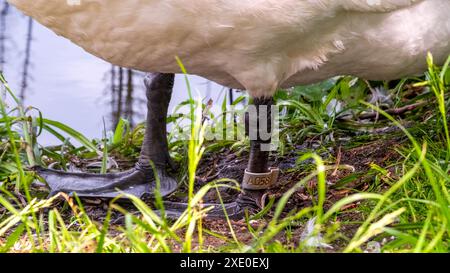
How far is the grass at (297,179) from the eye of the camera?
1.89m

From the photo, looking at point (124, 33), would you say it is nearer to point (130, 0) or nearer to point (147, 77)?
point (130, 0)

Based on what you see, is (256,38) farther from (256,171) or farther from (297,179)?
(297,179)

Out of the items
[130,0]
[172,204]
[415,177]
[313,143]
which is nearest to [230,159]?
[313,143]

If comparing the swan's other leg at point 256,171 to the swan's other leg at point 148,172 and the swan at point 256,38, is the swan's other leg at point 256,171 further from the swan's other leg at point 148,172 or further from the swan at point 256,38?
the swan's other leg at point 148,172

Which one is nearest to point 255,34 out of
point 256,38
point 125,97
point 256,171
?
point 256,38

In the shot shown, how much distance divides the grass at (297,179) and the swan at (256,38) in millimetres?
176

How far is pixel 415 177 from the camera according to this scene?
Answer: 8.50ft

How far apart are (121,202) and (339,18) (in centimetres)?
113

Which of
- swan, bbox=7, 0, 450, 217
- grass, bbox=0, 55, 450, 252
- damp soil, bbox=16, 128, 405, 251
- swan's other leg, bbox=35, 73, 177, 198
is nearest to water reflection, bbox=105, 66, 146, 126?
grass, bbox=0, 55, 450, 252

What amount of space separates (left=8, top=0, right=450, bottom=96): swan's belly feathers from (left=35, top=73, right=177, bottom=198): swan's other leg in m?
0.51

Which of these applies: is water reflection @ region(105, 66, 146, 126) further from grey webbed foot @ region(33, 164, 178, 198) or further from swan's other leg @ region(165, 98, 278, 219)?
swan's other leg @ region(165, 98, 278, 219)

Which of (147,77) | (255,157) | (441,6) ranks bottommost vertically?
(255,157)

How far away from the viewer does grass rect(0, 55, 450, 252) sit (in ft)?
6.21

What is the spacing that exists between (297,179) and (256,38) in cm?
92
